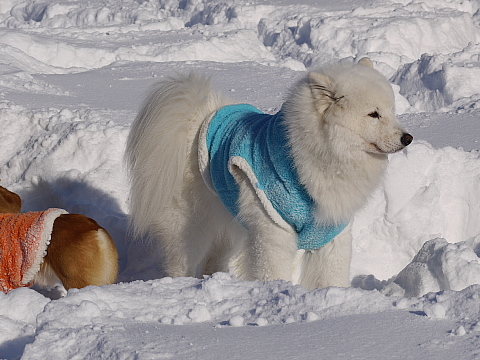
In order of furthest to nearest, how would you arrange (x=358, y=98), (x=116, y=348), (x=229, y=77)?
1. (x=229, y=77)
2. (x=358, y=98)
3. (x=116, y=348)

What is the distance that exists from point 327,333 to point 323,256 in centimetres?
119

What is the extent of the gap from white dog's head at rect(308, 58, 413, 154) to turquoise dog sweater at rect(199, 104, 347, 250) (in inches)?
11.1

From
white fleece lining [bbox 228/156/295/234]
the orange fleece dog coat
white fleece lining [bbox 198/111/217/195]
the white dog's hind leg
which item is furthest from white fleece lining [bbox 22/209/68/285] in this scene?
the white dog's hind leg

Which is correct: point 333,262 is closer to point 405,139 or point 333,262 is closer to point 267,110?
point 405,139

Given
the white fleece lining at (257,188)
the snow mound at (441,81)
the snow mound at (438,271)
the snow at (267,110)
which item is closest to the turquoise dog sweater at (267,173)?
the white fleece lining at (257,188)

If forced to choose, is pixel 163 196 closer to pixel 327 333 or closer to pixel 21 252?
pixel 21 252

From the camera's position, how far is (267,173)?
3090 millimetres

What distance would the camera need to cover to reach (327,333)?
2100mm

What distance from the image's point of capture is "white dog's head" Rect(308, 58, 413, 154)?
2.76 m

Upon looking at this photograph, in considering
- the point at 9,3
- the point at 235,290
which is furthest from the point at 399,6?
the point at 235,290

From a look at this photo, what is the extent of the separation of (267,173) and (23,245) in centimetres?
151

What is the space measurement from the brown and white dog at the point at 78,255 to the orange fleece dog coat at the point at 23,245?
6cm

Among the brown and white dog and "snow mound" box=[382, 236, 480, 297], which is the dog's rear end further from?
"snow mound" box=[382, 236, 480, 297]

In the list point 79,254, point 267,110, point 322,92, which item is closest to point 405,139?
point 322,92
